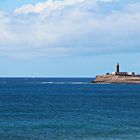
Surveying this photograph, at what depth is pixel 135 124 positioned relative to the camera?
67562 mm

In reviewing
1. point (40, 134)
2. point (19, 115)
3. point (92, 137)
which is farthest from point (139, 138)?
point (19, 115)

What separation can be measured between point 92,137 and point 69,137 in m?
2.42

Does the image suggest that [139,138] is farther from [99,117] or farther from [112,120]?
[99,117]

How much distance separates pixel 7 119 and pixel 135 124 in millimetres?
18282

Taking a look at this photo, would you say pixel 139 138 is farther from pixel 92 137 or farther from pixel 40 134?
pixel 40 134

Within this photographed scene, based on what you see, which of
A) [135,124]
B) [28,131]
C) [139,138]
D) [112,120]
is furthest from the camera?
[112,120]

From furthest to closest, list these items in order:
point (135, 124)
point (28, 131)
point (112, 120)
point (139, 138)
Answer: point (112, 120) → point (135, 124) → point (28, 131) → point (139, 138)

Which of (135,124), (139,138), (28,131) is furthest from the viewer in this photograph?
(135,124)

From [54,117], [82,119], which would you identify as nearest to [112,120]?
[82,119]

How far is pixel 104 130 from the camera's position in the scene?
60500mm

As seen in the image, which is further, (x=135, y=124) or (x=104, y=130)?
(x=135, y=124)

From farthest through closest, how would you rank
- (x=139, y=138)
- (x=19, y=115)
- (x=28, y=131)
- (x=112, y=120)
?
(x=19, y=115)
(x=112, y=120)
(x=28, y=131)
(x=139, y=138)

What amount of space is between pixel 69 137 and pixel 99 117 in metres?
22.3

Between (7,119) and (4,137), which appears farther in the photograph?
(7,119)
